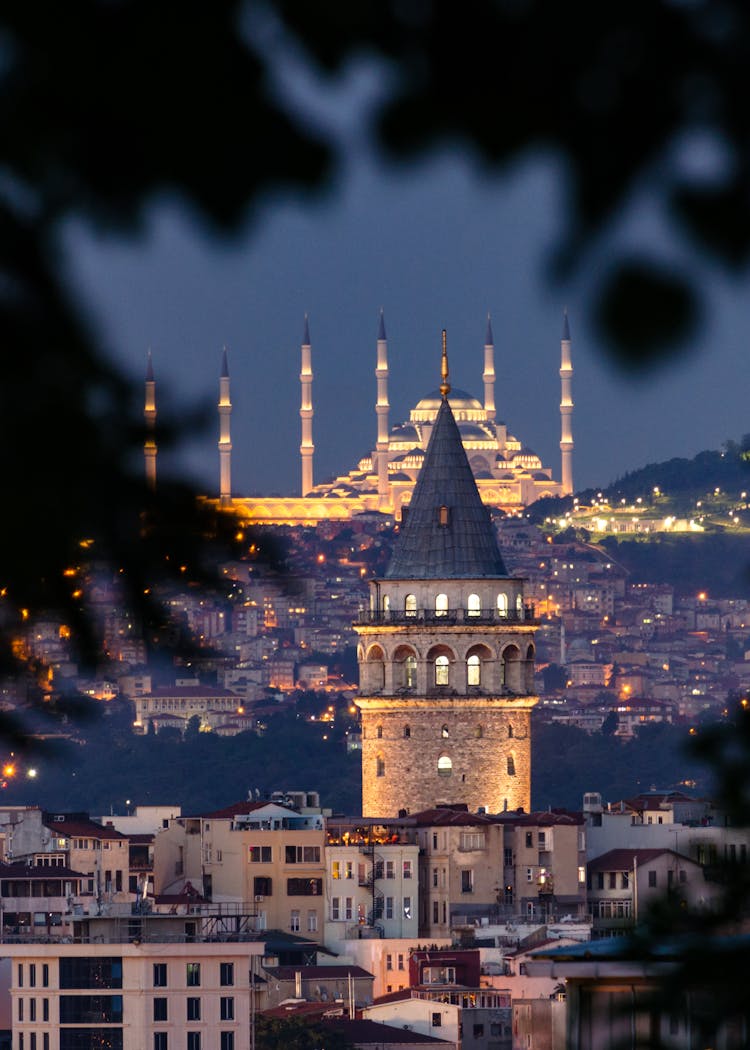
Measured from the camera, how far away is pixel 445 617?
158ft

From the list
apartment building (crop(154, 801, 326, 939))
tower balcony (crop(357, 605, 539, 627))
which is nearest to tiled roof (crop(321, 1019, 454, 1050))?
apartment building (crop(154, 801, 326, 939))

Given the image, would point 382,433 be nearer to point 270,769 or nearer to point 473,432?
point 473,432

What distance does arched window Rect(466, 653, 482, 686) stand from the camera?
48.1m

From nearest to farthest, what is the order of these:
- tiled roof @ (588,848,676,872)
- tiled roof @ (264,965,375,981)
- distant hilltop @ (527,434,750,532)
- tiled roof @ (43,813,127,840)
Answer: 1. tiled roof @ (264,965,375,981)
2. tiled roof @ (588,848,676,872)
3. tiled roof @ (43,813,127,840)
4. distant hilltop @ (527,434,750,532)

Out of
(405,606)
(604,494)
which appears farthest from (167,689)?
(405,606)

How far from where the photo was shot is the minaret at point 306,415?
477 feet

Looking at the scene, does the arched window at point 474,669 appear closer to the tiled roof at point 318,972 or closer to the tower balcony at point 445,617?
the tower balcony at point 445,617

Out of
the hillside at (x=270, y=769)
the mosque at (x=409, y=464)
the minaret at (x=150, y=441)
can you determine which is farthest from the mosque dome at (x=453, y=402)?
the minaret at (x=150, y=441)

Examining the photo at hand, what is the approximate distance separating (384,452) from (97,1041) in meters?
109

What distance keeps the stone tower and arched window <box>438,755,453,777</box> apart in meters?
0.01

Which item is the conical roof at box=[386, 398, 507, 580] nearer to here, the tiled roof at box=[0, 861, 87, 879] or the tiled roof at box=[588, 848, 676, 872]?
the tiled roof at box=[588, 848, 676, 872]

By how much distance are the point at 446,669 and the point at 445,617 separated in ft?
2.38

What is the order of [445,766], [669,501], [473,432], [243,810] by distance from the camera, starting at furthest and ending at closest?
[473,432] → [669,501] → [243,810] → [445,766]

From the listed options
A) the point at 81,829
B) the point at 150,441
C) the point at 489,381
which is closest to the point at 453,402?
the point at 489,381
